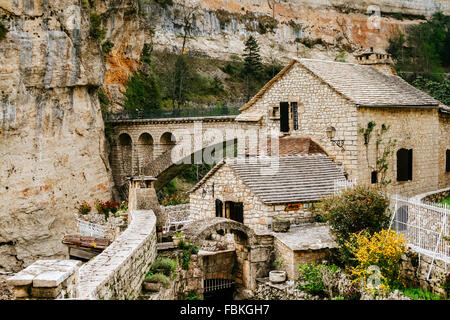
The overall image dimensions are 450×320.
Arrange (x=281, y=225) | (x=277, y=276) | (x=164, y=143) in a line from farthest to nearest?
(x=164, y=143)
(x=281, y=225)
(x=277, y=276)

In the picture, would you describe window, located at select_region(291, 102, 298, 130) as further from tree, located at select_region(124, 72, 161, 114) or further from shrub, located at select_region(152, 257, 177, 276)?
tree, located at select_region(124, 72, 161, 114)

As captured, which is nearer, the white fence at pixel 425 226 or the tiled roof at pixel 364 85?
the white fence at pixel 425 226

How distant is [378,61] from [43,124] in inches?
719

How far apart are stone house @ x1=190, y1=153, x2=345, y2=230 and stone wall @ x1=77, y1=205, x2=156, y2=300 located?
4.87 metres

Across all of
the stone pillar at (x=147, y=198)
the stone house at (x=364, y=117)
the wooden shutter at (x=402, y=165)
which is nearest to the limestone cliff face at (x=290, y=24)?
the stone house at (x=364, y=117)

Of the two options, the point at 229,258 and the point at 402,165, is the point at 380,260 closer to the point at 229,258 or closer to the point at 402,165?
the point at 229,258

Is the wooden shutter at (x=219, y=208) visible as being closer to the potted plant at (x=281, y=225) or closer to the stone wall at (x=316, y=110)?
the potted plant at (x=281, y=225)

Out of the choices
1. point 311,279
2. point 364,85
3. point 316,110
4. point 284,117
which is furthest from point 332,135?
point 311,279

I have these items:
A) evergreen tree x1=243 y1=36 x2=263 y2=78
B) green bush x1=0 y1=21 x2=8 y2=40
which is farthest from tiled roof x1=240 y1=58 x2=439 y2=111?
evergreen tree x1=243 y1=36 x2=263 y2=78

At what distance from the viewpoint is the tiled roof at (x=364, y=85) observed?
64.8 ft

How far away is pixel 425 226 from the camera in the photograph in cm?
1116

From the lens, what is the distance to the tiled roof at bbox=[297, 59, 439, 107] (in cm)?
1975

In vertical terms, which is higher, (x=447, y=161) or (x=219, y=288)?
(x=447, y=161)
